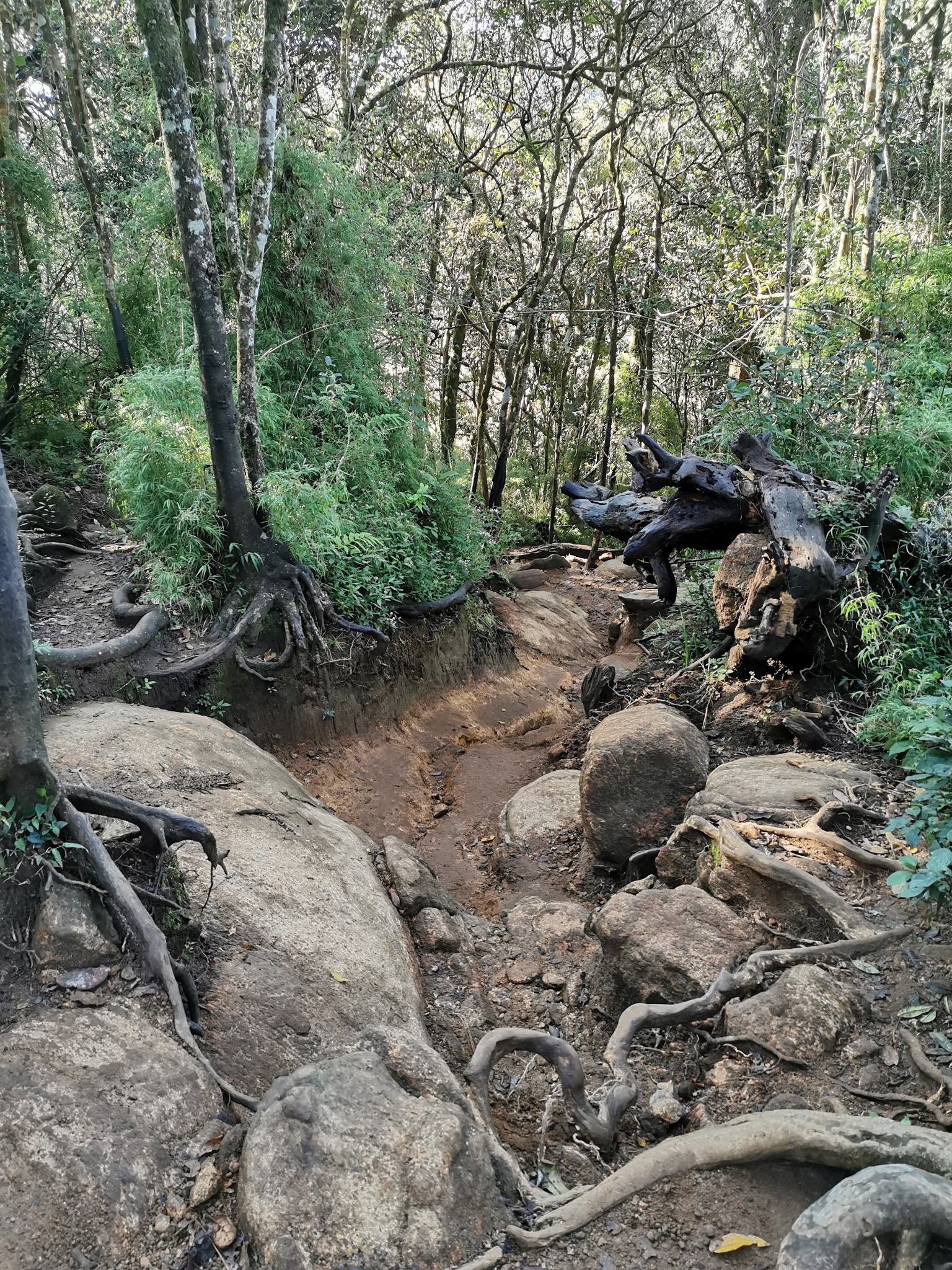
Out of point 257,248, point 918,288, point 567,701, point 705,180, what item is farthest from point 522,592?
point 705,180

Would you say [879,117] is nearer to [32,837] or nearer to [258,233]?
[258,233]

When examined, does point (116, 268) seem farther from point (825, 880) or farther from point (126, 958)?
point (825, 880)

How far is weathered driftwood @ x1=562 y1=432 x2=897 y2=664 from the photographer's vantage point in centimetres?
674

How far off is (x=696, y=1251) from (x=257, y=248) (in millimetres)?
7608

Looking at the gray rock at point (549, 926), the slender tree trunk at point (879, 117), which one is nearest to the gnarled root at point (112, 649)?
the gray rock at point (549, 926)

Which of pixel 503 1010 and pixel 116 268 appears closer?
pixel 503 1010

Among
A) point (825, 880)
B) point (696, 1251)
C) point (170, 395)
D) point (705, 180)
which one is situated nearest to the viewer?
point (696, 1251)

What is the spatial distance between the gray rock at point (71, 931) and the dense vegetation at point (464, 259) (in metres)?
4.51

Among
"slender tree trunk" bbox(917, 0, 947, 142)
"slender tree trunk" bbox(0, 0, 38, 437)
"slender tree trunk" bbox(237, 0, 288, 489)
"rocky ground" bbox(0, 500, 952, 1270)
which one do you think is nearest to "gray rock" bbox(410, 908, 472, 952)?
"rocky ground" bbox(0, 500, 952, 1270)

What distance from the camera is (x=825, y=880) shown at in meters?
4.50

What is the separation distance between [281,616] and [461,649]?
10.8ft

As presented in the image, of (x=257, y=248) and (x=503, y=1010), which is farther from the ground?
(x=257, y=248)

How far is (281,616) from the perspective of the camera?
8039 mm

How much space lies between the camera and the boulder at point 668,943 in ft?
14.3
